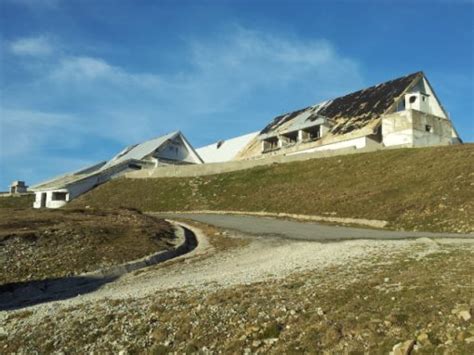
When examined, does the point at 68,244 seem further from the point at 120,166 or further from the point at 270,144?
the point at 270,144

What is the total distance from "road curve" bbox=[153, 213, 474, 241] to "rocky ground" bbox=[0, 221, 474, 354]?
7.06 meters

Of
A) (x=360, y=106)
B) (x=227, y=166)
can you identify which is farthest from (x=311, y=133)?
(x=227, y=166)

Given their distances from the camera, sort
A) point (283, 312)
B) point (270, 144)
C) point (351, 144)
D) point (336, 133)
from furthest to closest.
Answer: point (270, 144) → point (336, 133) → point (351, 144) → point (283, 312)

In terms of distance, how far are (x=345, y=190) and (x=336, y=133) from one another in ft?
71.9

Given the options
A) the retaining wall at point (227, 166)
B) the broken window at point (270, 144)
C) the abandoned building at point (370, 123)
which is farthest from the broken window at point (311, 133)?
the retaining wall at point (227, 166)

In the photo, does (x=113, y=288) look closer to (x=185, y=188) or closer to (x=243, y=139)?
(x=185, y=188)

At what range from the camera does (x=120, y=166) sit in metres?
66.1

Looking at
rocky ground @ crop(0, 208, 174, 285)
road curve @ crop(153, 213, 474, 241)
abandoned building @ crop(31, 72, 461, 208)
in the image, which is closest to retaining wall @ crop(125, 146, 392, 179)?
abandoned building @ crop(31, 72, 461, 208)

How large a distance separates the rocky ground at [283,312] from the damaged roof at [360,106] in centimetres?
4293

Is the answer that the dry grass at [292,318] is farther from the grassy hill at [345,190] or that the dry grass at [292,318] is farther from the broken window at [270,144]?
the broken window at [270,144]

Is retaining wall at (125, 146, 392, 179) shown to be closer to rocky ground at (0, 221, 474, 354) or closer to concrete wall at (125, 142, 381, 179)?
concrete wall at (125, 142, 381, 179)

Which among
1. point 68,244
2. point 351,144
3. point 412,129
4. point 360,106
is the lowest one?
point 68,244

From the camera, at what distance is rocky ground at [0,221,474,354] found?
894 centimetres

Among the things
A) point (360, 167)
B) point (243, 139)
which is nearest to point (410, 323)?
point (360, 167)
